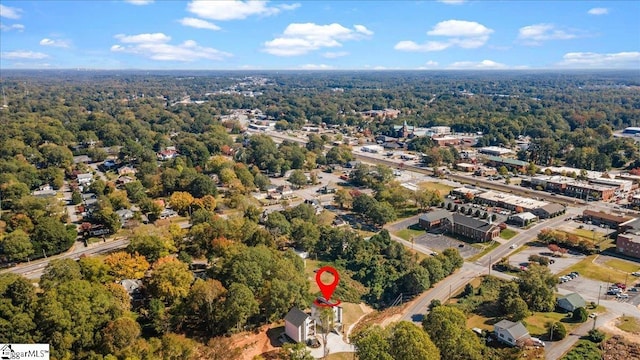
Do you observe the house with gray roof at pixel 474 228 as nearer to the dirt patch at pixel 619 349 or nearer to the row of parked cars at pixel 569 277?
the row of parked cars at pixel 569 277

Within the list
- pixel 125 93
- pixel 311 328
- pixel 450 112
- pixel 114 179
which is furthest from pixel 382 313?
pixel 125 93

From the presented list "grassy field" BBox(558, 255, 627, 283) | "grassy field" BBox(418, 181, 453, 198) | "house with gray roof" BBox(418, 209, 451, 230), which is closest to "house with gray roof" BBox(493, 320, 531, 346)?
"grassy field" BBox(558, 255, 627, 283)

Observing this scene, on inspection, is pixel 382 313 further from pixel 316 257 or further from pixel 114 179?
pixel 114 179

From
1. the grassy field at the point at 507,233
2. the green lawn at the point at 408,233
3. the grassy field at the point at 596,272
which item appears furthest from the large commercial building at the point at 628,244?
the green lawn at the point at 408,233

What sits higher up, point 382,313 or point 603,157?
point 603,157

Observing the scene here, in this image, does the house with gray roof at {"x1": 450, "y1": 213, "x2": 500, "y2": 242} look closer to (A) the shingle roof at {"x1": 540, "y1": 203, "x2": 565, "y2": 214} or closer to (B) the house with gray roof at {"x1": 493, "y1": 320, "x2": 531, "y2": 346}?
(A) the shingle roof at {"x1": 540, "y1": 203, "x2": 565, "y2": 214}
